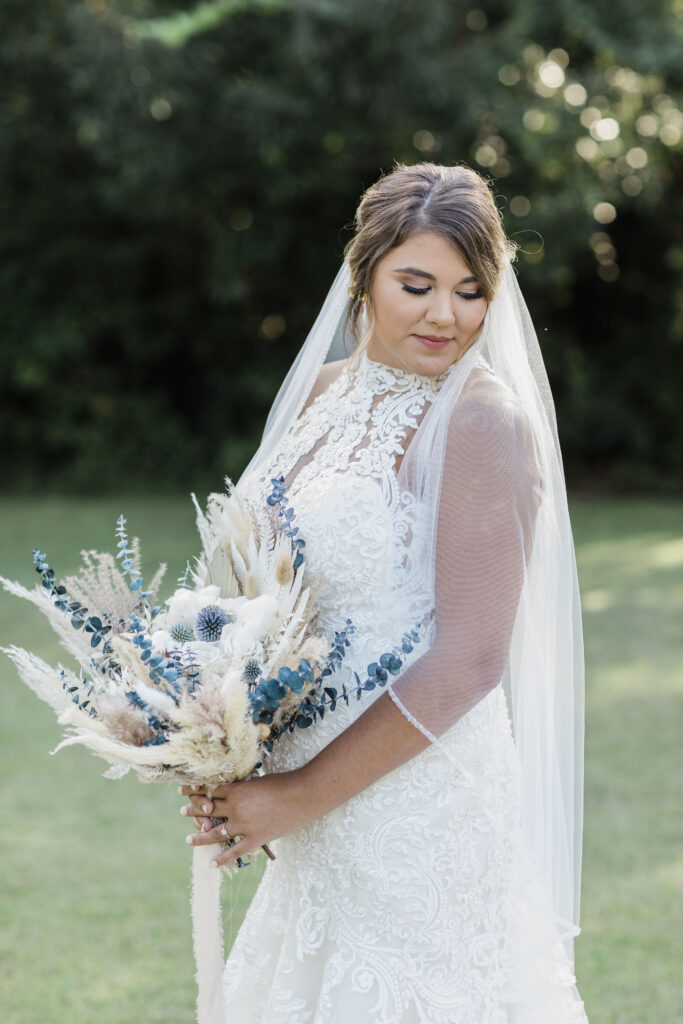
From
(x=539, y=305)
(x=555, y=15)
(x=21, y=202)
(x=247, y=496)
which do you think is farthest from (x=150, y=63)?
(x=247, y=496)

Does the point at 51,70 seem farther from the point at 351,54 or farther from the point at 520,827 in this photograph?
the point at 520,827

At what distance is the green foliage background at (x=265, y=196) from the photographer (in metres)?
14.3

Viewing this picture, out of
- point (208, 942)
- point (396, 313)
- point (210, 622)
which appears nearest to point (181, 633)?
point (210, 622)

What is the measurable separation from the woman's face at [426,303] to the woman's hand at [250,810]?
34.8 inches

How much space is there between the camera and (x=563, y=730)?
2.61 meters

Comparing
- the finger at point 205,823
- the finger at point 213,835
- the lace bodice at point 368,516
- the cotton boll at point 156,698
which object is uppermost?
the lace bodice at point 368,516

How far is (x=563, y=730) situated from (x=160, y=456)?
15.6 m

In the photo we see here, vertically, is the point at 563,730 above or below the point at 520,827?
above

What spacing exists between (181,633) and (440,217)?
3.10ft

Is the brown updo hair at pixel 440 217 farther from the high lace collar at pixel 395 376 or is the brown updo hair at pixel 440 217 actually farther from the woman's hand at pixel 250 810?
the woman's hand at pixel 250 810

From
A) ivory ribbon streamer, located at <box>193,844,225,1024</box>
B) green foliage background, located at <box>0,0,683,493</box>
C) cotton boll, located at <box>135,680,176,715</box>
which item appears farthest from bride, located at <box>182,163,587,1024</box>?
green foliage background, located at <box>0,0,683,493</box>

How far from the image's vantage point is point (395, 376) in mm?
2531

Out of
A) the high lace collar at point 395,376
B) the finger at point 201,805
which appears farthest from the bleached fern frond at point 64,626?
the high lace collar at point 395,376

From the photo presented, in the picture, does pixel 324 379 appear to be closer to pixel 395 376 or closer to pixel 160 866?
pixel 395 376
